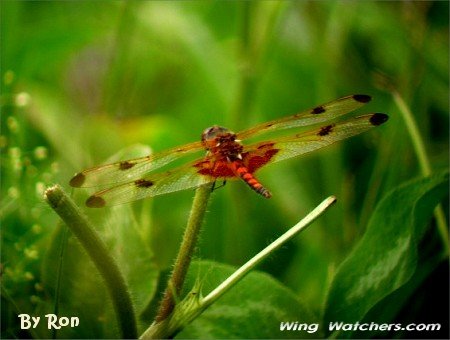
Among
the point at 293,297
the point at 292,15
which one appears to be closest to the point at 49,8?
the point at 292,15

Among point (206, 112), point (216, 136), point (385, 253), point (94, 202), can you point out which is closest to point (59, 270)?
point (94, 202)

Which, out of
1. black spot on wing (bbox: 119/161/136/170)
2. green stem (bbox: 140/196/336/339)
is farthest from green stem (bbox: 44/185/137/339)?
black spot on wing (bbox: 119/161/136/170)

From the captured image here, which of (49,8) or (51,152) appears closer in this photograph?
(51,152)

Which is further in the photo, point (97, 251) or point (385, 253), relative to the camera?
point (385, 253)

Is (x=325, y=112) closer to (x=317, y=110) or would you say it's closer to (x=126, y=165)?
(x=317, y=110)

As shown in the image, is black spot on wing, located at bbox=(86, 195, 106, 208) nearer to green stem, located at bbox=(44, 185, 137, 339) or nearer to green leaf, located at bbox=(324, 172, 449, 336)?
green stem, located at bbox=(44, 185, 137, 339)

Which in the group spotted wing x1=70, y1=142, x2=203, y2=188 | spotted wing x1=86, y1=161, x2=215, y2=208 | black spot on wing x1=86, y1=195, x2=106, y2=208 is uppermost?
spotted wing x1=70, y1=142, x2=203, y2=188

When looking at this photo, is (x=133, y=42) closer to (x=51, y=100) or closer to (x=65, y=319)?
(x=51, y=100)
